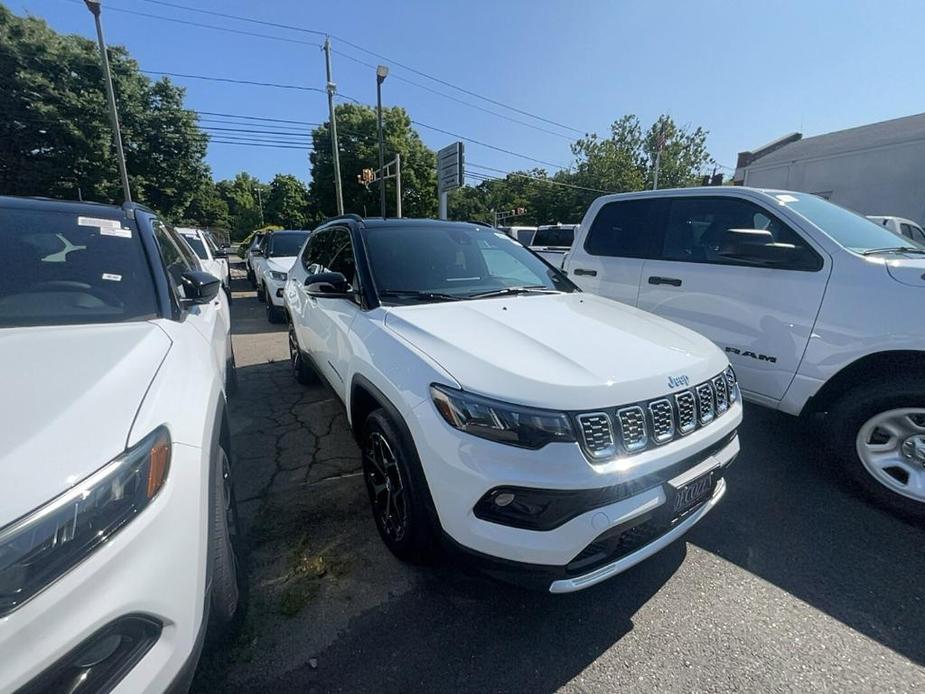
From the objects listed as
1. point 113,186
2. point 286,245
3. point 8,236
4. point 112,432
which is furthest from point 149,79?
point 112,432

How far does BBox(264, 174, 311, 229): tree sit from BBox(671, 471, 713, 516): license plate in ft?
179

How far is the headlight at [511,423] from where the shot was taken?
5.16 ft

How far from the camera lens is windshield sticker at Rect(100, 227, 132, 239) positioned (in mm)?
2229

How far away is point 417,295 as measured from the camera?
2.57m

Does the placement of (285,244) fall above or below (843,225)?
below

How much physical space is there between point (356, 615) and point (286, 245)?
946cm

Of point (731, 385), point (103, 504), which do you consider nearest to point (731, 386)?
point (731, 385)

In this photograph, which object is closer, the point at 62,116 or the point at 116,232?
the point at 116,232

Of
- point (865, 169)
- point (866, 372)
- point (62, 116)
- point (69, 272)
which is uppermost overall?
point (62, 116)

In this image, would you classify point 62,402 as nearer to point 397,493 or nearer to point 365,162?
point 397,493

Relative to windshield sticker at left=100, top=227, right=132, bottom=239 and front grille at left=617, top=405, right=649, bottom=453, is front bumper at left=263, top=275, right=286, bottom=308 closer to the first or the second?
windshield sticker at left=100, top=227, right=132, bottom=239

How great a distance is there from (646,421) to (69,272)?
265 cm

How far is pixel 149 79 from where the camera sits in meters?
25.8

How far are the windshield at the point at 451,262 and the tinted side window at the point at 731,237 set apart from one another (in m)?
1.19
